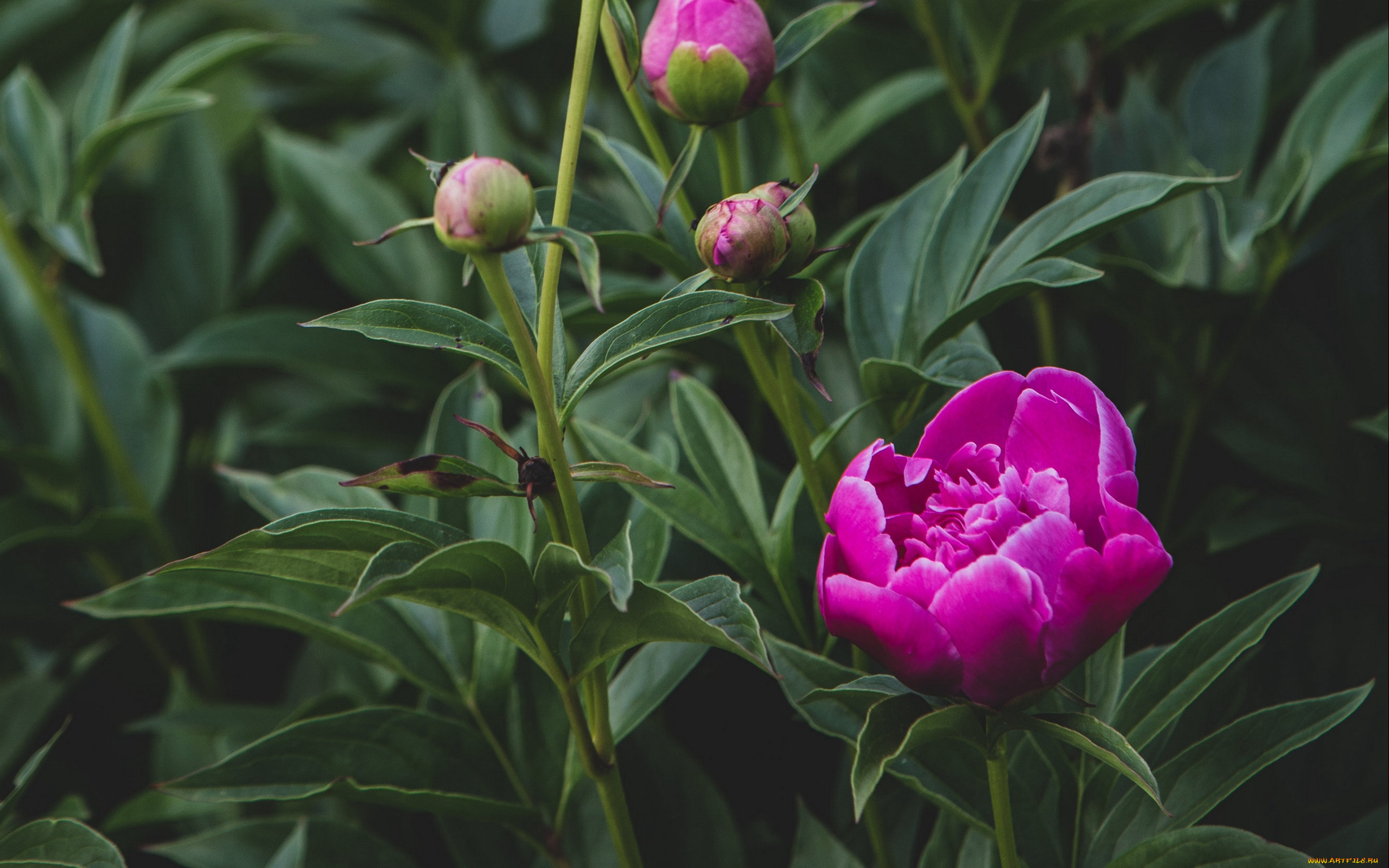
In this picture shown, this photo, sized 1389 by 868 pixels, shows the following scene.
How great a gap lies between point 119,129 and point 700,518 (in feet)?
1.69

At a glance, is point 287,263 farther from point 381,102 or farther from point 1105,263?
point 1105,263

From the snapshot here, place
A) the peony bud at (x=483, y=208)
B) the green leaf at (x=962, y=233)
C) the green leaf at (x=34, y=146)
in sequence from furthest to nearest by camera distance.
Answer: the green leaf at (x=34, y=146) < the green leaf at (x=962, y=233) < the peony bud at (x=483, y=208)

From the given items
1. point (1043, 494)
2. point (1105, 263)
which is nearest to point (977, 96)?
point (1105, 263)

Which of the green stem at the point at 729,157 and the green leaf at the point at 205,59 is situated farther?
the green leaf at the point at 205,59

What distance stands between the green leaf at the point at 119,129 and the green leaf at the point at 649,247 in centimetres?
39

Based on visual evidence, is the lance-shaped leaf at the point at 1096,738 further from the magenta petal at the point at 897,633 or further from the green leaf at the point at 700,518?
the green leaf at the point at 700,518

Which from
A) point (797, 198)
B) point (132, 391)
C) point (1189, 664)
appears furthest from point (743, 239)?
point (132, 391)

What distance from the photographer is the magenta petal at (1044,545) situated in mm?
361

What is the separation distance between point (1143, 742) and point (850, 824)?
0.21 meters

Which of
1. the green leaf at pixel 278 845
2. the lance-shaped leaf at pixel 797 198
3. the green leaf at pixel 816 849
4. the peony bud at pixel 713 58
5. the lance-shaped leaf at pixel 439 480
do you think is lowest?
the green leaf at pixel 278 845

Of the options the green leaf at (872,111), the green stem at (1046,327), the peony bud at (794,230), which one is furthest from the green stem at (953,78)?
the peony bud at (794,230)

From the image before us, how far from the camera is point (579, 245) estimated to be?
338 mm

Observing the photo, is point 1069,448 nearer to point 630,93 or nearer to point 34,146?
point 630,93

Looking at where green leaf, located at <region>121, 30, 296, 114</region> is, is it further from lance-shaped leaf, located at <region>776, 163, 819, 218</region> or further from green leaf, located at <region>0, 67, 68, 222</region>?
lance-shaped leaf, located at <region>776, 163, 819, 218</region>
